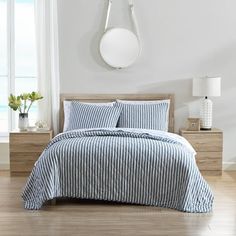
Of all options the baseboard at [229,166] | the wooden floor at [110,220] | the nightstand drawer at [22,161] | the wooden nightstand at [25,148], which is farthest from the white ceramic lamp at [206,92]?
the nightstand drawer at [22,161]

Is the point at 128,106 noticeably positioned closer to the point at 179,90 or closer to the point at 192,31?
the point at 179,90

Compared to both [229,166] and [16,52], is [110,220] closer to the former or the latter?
[229,166]

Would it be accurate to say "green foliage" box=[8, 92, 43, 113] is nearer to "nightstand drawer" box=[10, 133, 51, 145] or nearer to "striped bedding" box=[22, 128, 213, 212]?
"nightstand drawer" box=[10, 133, 51, 145]

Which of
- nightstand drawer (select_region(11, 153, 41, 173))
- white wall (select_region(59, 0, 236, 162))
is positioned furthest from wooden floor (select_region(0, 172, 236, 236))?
white wall (select_region(59, 0, 236, 162))

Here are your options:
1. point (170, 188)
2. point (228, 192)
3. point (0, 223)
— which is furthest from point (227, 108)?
point (0, 223)

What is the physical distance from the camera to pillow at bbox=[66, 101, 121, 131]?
19.2 feet

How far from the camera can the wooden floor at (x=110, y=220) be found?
12.8ft

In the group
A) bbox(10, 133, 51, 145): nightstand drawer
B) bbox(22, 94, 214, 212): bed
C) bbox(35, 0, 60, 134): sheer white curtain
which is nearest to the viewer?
bbox(22, 94, 214, 212): bed

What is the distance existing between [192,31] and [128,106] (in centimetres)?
128

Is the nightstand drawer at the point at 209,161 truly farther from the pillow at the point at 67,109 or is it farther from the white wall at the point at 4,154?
the white wall at the point at 4,154

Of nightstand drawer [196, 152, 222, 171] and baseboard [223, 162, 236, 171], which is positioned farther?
baseboard [223, 162, 236, 171]

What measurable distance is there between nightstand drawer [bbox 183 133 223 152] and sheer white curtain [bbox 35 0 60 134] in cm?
169

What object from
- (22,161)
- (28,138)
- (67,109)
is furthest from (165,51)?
(22,161)

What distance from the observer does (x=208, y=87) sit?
6.02 metres
